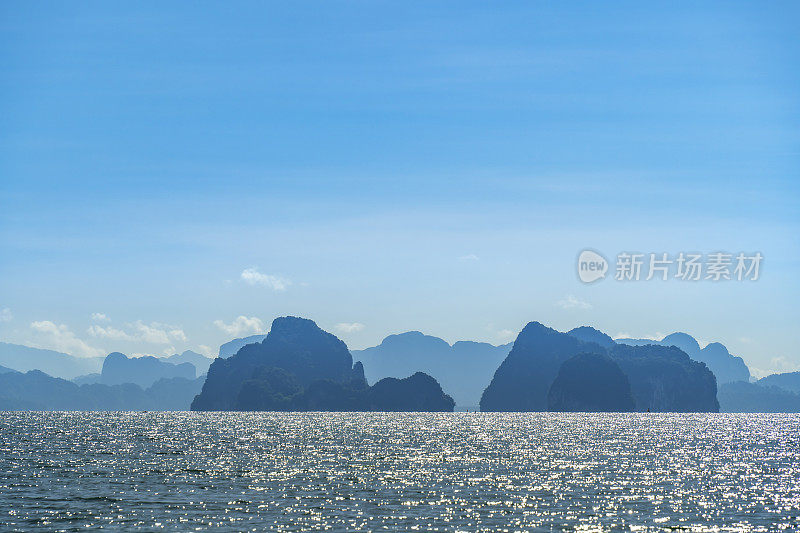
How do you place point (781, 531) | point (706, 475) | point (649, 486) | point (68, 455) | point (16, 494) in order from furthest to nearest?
point (68, 455), point (706, 475), point (649, 486), point (16, 494), point (781, 531)

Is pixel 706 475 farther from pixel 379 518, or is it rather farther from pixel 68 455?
pixel 68 455

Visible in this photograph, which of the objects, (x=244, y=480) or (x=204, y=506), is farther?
(x=244, y=480)

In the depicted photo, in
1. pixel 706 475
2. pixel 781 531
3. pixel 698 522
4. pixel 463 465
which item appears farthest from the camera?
pixel 463 465

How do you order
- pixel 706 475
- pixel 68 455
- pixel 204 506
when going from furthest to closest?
pixel 68 455, pixel 706 475, pixel 204 506

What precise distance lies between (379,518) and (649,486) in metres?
37.2

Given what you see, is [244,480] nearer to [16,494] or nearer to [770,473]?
[16,494]

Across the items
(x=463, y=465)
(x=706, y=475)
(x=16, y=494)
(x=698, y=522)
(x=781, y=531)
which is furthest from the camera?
(x=463, y=465)

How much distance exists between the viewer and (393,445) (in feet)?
521

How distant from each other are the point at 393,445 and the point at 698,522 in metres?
98.3

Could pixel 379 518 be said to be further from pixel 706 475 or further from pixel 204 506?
pixel 706 475

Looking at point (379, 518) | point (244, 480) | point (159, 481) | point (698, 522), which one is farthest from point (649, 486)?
point (159, 481)

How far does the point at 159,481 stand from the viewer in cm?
8844

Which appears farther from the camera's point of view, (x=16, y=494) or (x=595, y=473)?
(x=595, y=473)

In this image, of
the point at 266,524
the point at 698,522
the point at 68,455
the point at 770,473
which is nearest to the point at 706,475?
the point at 770,473
